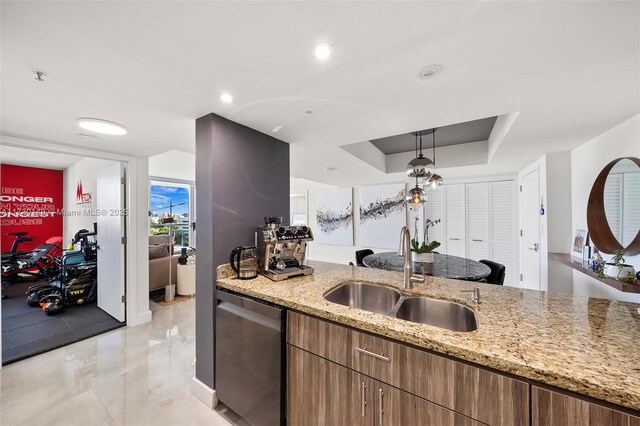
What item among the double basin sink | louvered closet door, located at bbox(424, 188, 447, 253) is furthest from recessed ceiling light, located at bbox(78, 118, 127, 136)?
louvered closet door, located at bbox(424, 188, 447, 253)

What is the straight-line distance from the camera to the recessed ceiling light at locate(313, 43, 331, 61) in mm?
1122

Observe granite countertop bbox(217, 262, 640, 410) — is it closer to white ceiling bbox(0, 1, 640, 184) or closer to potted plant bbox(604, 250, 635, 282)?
potted plant bbox(604, 250, 635, 282)

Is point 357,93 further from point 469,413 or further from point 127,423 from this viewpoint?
point 127,423

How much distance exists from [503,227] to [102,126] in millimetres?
5770

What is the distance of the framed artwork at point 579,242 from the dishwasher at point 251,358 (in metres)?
3.12

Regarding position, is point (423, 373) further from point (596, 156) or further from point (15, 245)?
point (15, 245)

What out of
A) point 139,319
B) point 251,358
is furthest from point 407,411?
point 139,319

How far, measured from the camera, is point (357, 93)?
1580 millimetres

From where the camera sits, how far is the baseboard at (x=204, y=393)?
5.89 feet

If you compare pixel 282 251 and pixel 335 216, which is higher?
pixel 335 216

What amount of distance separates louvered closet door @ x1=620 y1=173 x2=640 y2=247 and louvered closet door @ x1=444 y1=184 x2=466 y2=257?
2827 millimetres

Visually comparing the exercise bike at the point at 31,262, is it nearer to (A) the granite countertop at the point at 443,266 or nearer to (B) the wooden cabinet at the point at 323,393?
(B) the wooden cabinet at the point at 323,393

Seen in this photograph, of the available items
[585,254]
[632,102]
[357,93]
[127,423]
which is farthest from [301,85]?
[585,254]

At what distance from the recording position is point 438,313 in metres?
1.47
